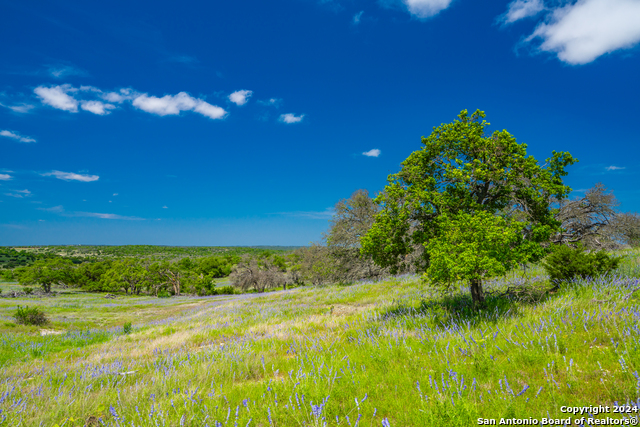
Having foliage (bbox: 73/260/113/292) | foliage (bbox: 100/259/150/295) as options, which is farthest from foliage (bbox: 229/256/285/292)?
foliage (bbox: 73/260/113/292)

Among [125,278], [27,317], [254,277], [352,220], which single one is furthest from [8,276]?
[352,220]

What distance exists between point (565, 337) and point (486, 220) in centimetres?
285

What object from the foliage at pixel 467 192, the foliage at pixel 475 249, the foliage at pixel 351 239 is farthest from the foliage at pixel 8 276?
the foliage at pixel 475 249

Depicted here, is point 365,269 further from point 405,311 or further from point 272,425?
point 272,425

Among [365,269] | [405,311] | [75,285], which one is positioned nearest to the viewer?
[405,311]

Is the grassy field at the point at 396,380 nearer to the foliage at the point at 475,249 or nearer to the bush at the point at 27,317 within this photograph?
the foliage at the point at 475,249

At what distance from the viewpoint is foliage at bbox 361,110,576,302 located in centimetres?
759

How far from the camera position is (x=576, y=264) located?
900 cm

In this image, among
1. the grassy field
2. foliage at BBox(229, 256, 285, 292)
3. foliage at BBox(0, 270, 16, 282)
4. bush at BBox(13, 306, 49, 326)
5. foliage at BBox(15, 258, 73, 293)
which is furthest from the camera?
foliage at BBox(0, 270, 16, 282)

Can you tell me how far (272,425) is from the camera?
132 inches

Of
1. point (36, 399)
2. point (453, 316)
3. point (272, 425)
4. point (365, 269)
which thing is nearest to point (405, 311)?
point (453, 316)

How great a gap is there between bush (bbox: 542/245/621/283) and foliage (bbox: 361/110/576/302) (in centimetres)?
225

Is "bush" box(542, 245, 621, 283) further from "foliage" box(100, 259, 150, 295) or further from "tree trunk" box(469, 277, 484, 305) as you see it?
"foliage" box(100, 259, 150, 295)

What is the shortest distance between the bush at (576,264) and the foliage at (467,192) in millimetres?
2246
